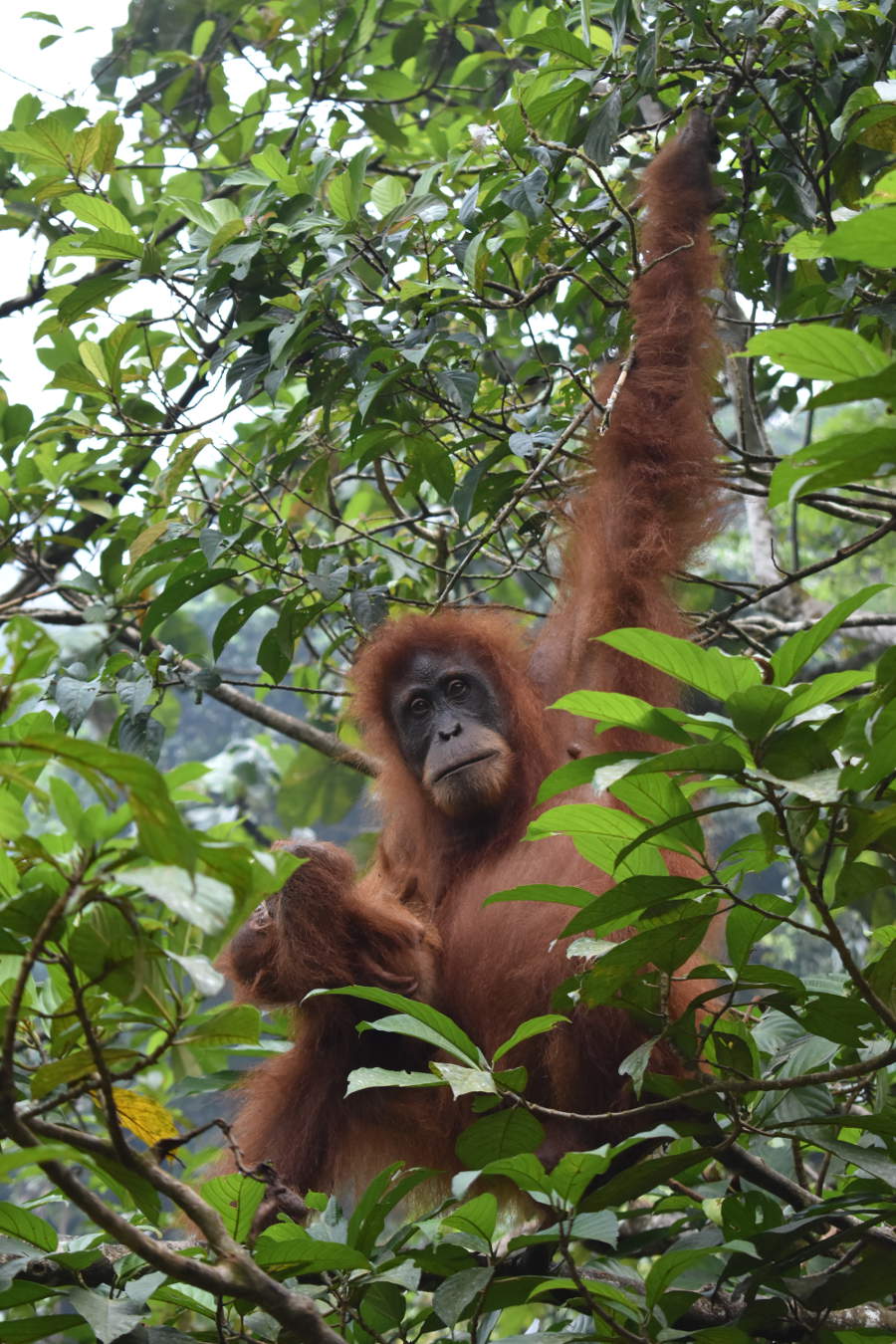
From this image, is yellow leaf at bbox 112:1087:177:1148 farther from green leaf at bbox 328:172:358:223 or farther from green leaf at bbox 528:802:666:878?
green leaf at bbox 328:172:358:223

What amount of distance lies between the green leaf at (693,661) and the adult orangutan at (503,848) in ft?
4.16

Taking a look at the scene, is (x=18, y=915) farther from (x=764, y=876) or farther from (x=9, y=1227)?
(x=764, y=876)

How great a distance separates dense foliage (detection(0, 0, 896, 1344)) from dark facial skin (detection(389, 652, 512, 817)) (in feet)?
0.83

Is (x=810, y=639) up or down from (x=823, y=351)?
down

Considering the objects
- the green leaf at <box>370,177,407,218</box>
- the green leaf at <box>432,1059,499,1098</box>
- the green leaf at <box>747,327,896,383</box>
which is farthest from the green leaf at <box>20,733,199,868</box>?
the green leaf at <box>370,177,407,218</box>

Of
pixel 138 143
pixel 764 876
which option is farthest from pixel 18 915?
pixel 764 876

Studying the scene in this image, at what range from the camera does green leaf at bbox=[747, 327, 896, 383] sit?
4.47 ft

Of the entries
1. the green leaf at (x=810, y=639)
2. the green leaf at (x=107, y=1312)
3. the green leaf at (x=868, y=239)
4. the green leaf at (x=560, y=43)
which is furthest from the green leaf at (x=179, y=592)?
the green leaf at (x=868, y=239)

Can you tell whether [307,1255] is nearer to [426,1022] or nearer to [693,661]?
[426,1022]

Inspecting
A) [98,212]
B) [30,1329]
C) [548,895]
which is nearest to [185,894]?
[548,895]

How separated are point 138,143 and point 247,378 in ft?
8.19

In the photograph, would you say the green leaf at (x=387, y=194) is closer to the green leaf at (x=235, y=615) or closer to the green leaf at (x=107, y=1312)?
the green leaf at (x=235, y=615)

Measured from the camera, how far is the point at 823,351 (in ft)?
4.51

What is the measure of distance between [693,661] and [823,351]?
38 centimetres
